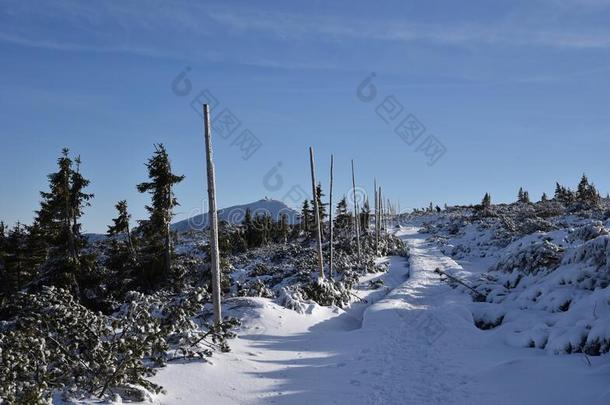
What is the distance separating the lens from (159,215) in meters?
22.8

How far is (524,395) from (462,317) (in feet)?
22.9

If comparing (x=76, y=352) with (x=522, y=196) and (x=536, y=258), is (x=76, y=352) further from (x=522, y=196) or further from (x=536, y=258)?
(x=522, y=196)

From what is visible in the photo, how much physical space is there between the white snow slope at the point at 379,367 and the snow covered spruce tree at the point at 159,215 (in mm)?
9656

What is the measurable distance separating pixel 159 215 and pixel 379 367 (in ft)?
53.0

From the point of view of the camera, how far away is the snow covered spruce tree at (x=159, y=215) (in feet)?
75.3

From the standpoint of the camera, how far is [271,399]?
8.00m

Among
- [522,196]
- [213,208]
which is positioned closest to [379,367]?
[213,208]

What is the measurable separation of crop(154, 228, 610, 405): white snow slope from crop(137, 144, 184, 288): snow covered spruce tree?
9656 mm

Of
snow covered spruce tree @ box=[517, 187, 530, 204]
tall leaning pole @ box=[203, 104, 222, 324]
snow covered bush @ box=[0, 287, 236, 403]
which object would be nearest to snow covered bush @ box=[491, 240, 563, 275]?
tall leaning pole @ box=[203, 104, 222, 324]

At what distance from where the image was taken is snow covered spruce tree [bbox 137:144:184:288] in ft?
75.3

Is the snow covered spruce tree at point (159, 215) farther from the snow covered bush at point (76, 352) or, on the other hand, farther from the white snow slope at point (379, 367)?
the snow covered bush at point (76, 352)

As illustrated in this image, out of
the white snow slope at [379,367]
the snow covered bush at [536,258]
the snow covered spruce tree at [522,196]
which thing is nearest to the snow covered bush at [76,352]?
the white snow slope at [379,367]

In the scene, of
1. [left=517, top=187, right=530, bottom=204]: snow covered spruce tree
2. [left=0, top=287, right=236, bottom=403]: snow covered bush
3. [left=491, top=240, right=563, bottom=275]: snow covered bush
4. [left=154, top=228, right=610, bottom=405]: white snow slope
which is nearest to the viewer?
[left=0, top=287, right=236, bottom=403]: snow covered bush

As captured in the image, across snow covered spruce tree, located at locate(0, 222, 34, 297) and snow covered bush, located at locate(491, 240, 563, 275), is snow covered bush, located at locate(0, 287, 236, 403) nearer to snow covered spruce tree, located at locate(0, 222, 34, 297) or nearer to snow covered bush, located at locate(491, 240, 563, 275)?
snow covered bush, located at locate(491, 240, 563, 275)
